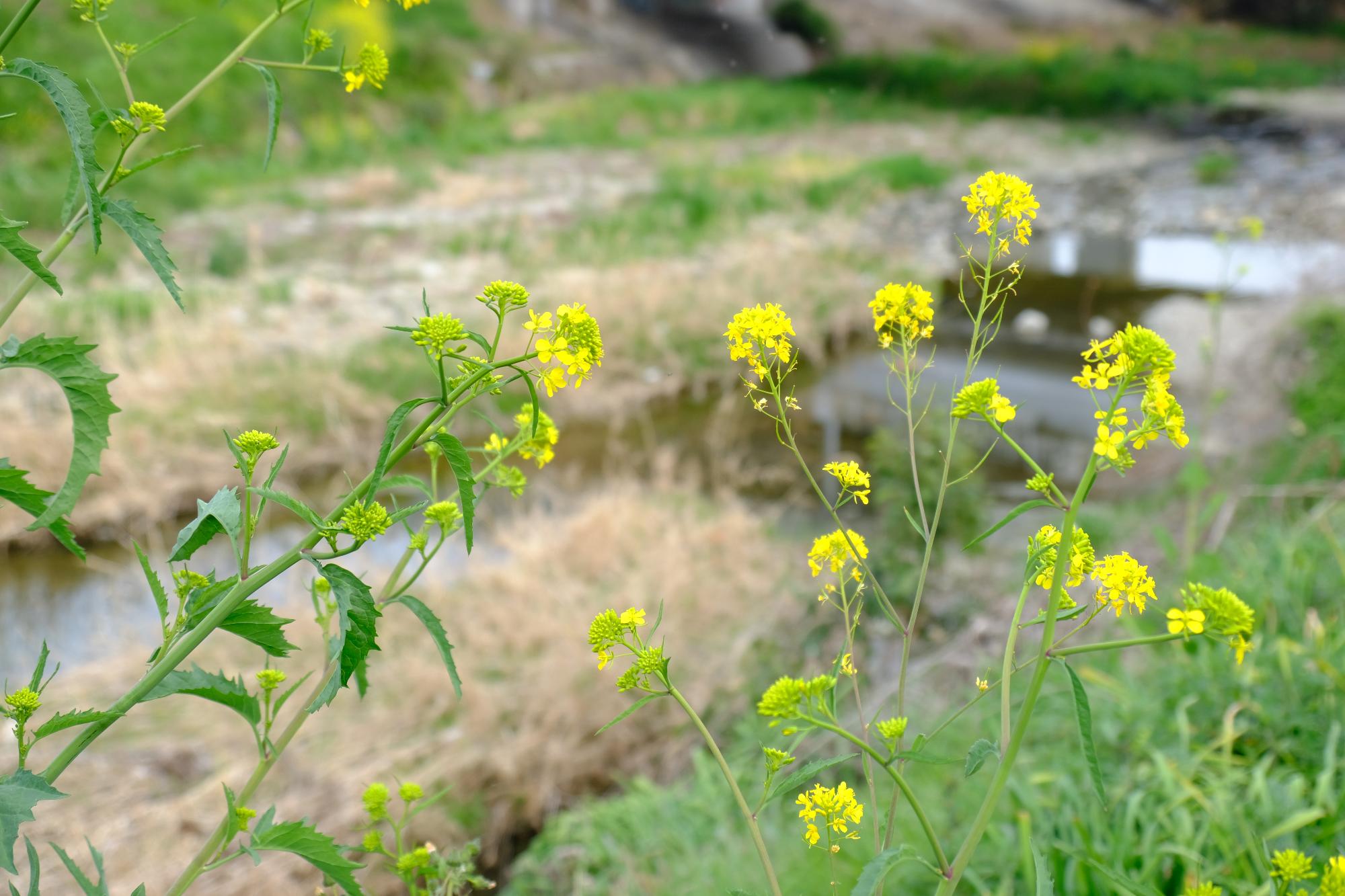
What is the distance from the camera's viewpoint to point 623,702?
314 cm

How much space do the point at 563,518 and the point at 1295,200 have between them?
28.3 feet

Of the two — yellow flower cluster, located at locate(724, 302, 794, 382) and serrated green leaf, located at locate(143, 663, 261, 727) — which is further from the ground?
yellow flower cluster, located at locate(724, 302, 794, 382)

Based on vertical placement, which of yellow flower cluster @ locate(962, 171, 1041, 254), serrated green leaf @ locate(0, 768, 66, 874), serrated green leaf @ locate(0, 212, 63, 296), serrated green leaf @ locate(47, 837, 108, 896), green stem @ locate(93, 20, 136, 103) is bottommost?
serrated green leaf @ locate(47, 837, 108, 896)

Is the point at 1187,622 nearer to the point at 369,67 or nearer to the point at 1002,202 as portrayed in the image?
the point at 1002,202

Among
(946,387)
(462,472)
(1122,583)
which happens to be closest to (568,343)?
(462,472)

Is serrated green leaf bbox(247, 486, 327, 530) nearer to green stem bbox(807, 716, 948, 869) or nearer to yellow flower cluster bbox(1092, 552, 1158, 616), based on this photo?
green stem bbox(807, 716, 948, 869)

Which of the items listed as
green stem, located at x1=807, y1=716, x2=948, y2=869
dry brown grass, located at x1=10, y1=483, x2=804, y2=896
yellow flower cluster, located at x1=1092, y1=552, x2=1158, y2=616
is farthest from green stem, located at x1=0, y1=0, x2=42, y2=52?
dry brown grass, located at x1=10, y1=483, x2=804, y2=896

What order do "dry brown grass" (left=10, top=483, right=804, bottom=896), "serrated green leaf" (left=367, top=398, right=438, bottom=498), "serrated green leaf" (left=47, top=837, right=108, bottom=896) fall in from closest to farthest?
"serrated green leaf" (left=367, top=398, right=438, bottom=498), "serrated green leaf" (left=47, top=837, right=108, bottom=896), "dry brown grass" (left=10, top=483, right=804, bottom=896)

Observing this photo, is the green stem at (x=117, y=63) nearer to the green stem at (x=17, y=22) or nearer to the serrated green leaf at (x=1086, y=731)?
the green stem at (x=17, y=22)

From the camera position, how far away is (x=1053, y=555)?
809mm

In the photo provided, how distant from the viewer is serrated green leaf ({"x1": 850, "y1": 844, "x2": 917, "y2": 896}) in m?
0.64

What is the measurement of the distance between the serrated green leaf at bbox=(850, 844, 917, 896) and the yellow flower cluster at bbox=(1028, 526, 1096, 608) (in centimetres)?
24

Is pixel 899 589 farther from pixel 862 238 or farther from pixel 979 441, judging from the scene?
pixel 862 238

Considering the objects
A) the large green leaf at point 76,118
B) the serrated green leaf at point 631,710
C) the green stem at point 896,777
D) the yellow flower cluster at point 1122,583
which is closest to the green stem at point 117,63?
the large green leaf at point 76,118
